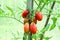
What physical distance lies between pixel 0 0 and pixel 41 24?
0.34 metres

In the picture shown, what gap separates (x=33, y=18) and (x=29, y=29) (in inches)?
1.2

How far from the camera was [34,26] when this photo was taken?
56 cm

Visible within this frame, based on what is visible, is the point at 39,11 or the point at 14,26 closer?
the point at 39,11

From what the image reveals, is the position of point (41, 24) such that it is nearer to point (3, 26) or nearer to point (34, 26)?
point (3, 26)

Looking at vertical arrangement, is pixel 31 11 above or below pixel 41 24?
above

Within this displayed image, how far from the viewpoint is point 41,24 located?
157 cm

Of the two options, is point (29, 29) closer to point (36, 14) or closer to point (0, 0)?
point (36, 14)

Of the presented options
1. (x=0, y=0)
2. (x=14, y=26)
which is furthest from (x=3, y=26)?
(x=0, y=0)

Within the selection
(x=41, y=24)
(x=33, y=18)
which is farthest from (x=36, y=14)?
(x=41, y=24)

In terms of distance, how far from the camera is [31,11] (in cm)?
58

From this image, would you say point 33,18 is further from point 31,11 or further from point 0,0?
point 0,0

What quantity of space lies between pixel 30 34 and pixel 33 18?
0.16 ft

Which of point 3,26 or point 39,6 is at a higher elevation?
point 39,6

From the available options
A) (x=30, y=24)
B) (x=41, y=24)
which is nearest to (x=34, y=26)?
(x=30, y=24)
